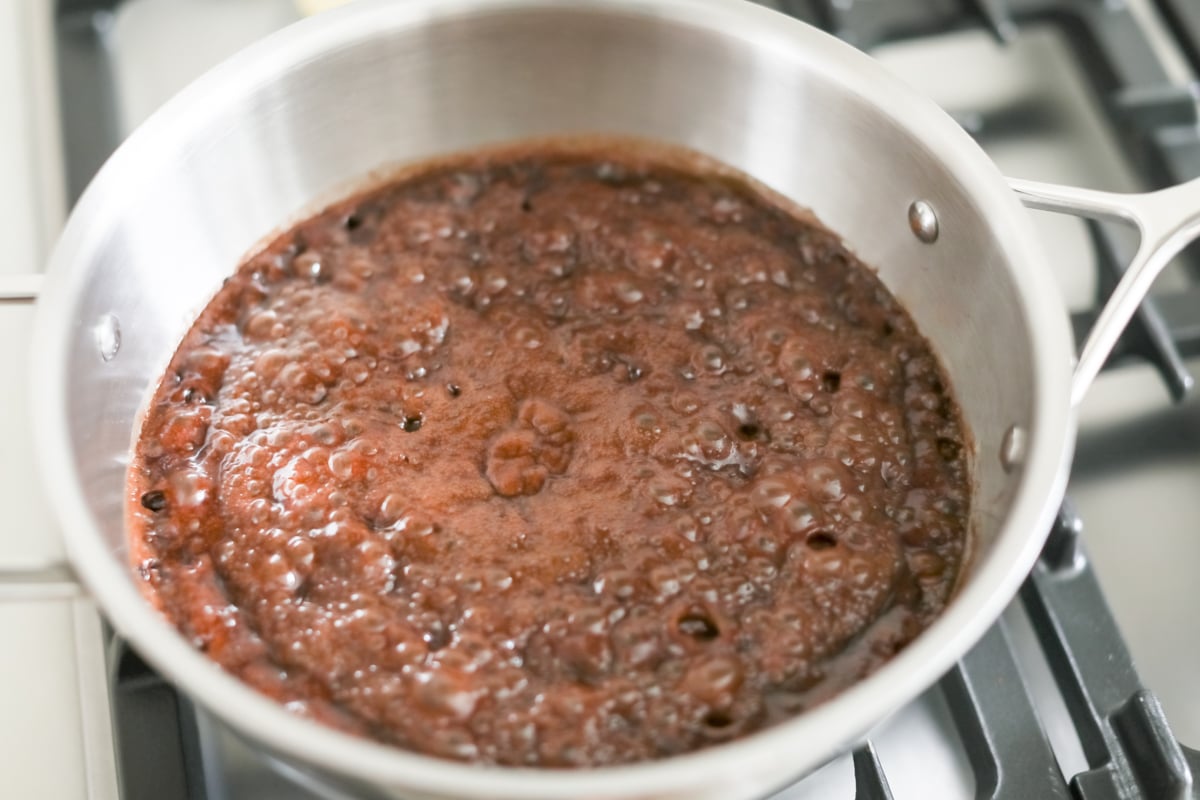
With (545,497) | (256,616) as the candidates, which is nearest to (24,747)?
(256,616)

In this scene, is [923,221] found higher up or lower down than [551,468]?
higher up

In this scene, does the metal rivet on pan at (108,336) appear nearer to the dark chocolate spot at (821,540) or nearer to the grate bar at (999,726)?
the dark chocolate spot at (821,540)

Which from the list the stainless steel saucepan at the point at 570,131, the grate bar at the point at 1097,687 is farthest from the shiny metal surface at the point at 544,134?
the grate bar at the point at 1097,687

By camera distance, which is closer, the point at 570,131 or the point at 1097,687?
the point at 1097,687

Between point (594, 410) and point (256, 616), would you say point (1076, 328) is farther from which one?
point (256, 616)

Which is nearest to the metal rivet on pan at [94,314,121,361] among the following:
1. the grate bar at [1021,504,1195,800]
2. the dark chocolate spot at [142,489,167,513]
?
the dark chocolate spot at [142,489,167,513]

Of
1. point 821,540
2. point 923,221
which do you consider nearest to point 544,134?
point 923,221

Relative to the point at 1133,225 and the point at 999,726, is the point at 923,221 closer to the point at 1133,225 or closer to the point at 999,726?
the point at 1133,225
